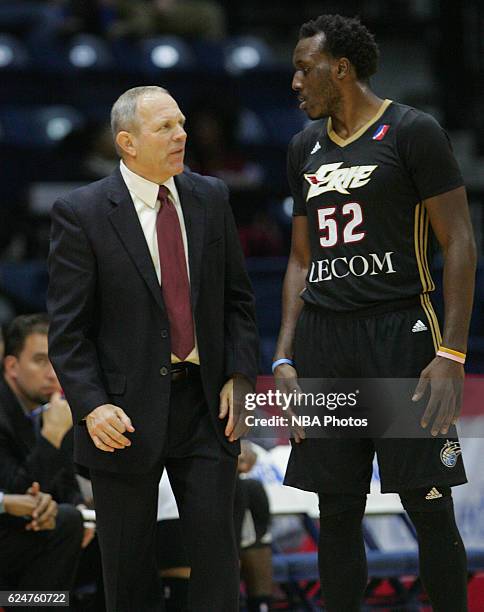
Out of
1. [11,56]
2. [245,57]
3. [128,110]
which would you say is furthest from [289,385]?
[245,57]

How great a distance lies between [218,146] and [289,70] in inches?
63.3

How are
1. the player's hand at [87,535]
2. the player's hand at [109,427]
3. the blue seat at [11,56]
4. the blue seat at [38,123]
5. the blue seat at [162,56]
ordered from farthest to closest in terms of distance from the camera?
the blue seat at [162,56] → the blue seat at [11,56] → the blue seat at [38,123] → the player's hand at [87,535] → the player's hand at [109,427]

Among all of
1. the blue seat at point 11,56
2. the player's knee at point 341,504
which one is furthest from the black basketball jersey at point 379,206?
the blue seat at point 11,56

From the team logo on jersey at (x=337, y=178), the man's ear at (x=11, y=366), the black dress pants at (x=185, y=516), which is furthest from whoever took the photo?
the man's ear at (x=11, y=366)

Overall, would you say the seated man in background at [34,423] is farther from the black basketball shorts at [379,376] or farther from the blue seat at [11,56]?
the blue seat at [11,56]

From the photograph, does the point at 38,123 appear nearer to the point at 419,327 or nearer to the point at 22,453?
the point at 22,453

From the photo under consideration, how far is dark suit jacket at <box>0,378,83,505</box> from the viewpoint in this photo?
4.67 metres

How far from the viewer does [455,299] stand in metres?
3.52

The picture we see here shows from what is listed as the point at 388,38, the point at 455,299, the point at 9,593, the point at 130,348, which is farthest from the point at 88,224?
the point at 388,38

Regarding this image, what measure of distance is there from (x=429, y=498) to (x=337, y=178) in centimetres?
99

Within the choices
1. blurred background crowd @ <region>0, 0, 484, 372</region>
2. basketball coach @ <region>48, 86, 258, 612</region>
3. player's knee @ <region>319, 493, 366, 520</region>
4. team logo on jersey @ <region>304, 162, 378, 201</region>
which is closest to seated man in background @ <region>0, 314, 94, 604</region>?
basketball coach @ <region>48, 86, 258, 612</region>

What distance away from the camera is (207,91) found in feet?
31.5

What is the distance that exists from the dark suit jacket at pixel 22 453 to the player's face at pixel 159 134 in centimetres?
157

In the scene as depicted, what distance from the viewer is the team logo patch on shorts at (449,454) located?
3.55 metres
